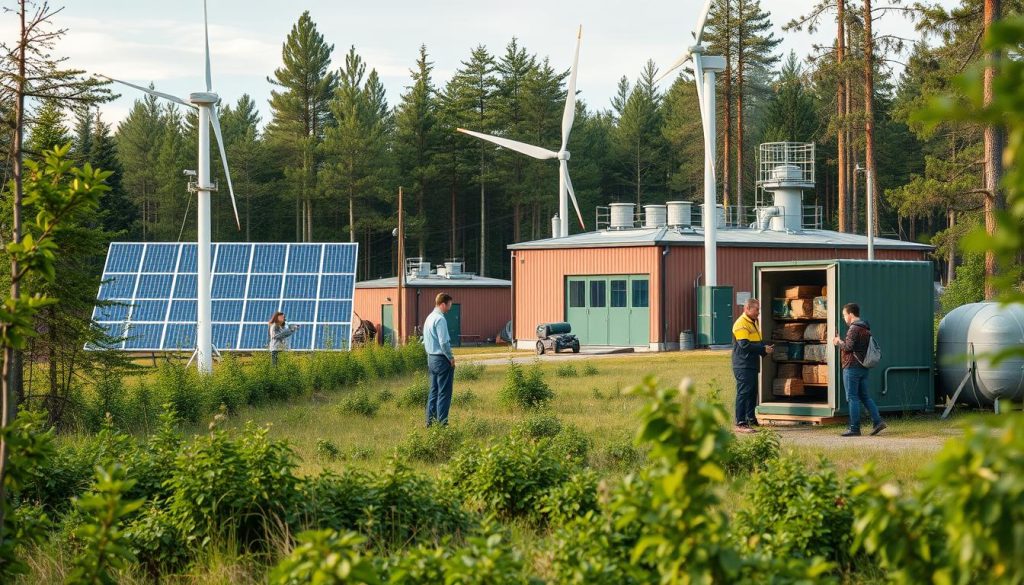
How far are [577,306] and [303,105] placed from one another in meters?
37.7

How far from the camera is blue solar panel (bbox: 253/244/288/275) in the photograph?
32531 mm

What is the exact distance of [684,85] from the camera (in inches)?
2894

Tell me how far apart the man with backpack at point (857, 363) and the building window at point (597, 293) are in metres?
23.6

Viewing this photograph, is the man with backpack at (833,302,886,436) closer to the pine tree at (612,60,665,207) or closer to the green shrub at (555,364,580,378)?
the green shrub at (555,364,580,378)

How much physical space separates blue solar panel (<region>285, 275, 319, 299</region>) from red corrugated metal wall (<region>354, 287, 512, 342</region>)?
1638cm

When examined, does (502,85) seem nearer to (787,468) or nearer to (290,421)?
(290,421)

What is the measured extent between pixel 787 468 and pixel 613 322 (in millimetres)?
30848

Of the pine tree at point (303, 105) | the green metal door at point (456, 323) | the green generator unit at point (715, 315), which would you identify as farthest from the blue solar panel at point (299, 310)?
the pine tree at point (303, 105)

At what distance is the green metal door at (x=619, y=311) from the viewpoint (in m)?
37.7

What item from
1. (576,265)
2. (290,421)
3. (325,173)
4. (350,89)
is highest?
(350,89)

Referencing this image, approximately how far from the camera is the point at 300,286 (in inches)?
1228

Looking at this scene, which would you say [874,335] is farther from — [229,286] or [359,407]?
[229,286]

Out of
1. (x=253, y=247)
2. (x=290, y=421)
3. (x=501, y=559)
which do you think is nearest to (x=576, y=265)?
(x=253, y=247)

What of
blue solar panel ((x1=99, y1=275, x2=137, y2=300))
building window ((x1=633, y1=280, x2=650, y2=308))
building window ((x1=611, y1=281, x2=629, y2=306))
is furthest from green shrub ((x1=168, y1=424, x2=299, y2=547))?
building window ((x1=611, y1=281, x2=629, y2=306))
